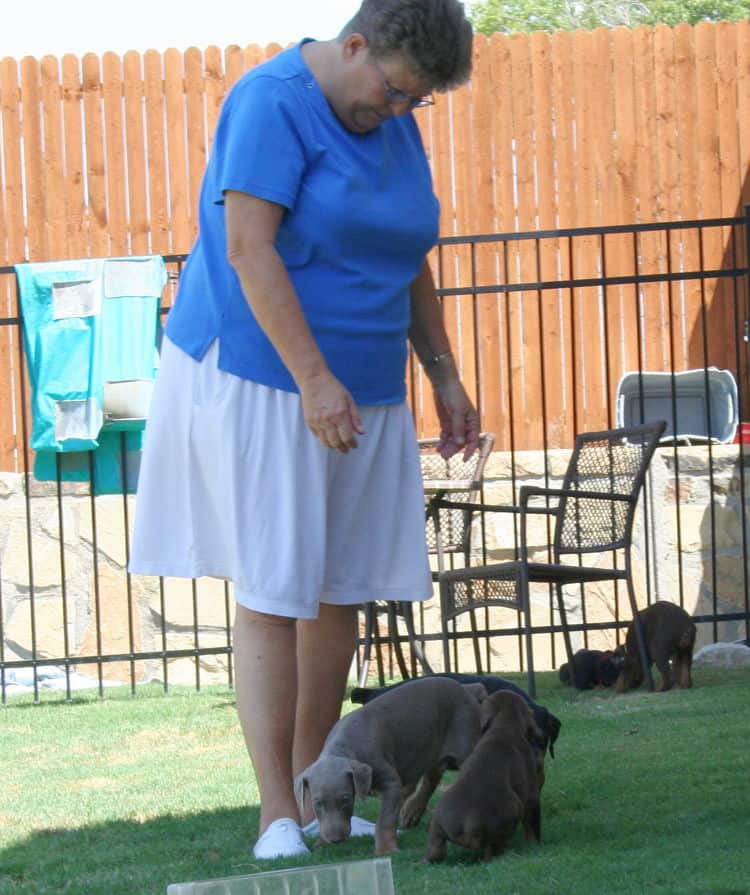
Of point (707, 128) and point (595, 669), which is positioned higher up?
point (707, 128)

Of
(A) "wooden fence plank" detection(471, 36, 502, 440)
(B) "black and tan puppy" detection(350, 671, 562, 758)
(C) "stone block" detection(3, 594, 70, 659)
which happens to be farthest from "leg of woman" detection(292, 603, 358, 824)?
(A) "wooden fence plank" detection(471, 36, 502, 440)

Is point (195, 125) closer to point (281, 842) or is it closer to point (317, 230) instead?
point (317, 230)

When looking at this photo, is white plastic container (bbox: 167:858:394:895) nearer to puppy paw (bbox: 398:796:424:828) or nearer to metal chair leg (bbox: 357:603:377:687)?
Answer: puppy paw (bbox: 398:796:424:828)

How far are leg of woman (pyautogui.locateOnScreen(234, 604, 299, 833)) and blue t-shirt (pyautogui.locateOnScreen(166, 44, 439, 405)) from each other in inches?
19.0

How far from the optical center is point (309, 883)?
1882 mm

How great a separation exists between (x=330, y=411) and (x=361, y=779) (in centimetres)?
71

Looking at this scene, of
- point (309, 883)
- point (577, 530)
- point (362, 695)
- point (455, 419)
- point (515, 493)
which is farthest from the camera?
point (515, 493)

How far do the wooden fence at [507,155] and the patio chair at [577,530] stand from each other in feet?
5.60

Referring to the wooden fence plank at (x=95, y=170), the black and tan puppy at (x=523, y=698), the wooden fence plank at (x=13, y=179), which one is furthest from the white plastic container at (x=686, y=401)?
the black and tan puppy at (x=523, y=698)

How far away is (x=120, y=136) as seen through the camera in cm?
845

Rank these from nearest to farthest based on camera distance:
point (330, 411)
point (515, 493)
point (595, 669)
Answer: point (330, 411) → point (595, 669) → point (515, 493)

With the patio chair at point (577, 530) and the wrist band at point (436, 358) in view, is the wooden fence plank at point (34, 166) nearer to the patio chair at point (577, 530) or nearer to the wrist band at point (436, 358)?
the patio chair at point (577, 530)

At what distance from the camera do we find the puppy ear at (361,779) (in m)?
2.69

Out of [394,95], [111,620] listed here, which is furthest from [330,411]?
[111,620]
